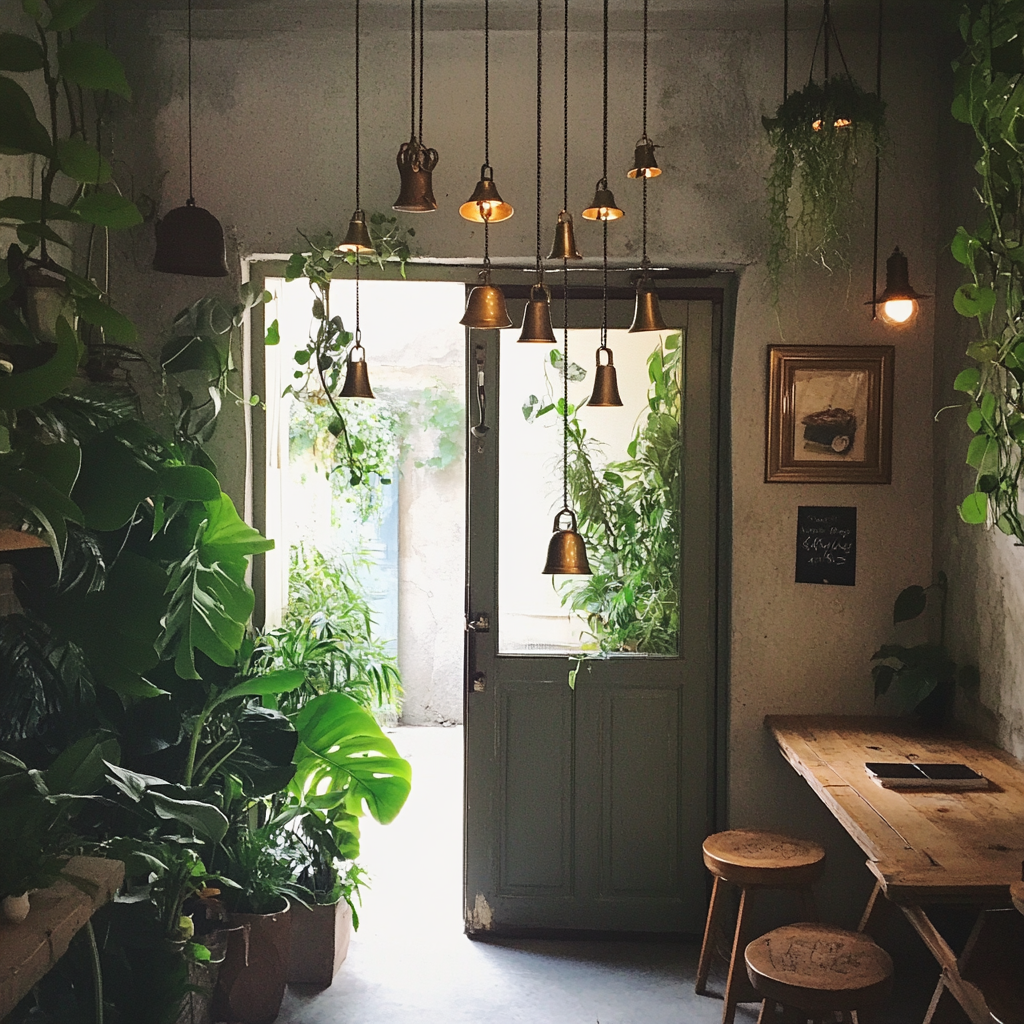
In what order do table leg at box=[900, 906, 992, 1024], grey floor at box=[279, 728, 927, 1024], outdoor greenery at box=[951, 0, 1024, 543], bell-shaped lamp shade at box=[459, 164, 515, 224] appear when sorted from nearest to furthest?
table leg at box=[900, 906, 992, 1024], outdoor greenery at box=[951, 0, 1024, 543], bell-shaped lamp shade at box=[459, 164, 515, 224], grey floor at box=[279, 728, 927, 1024]

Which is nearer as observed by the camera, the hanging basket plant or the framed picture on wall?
the hanging basket plant

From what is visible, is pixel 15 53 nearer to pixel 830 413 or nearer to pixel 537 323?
pixel 537 323

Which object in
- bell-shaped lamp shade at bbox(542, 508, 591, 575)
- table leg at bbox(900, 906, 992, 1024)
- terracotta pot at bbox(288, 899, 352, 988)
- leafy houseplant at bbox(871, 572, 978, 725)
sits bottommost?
terracotta pot at bbox(288, 899, 352, 988)

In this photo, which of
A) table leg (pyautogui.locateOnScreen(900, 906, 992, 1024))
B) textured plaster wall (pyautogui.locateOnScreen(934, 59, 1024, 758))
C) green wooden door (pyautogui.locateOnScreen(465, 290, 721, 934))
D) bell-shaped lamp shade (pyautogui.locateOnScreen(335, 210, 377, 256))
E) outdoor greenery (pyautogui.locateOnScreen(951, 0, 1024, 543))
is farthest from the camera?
green wooden door (pyautogui.locateOnScreen(465, 290, 721, 934))

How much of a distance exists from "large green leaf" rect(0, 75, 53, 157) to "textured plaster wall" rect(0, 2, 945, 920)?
7.70 ft

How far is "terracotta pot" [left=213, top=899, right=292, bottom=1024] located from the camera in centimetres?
297

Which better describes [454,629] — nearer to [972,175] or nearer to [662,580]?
[662,580]

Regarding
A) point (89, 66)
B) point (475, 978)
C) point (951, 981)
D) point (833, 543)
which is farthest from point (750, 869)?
point (89, 66)

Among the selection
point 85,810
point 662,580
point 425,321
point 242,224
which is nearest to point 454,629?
point 425,321

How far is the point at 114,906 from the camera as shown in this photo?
2398 millimetres

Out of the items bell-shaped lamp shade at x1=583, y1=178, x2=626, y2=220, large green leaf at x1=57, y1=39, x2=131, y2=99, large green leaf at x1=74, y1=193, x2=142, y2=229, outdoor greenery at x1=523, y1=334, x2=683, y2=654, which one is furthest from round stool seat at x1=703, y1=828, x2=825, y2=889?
large green leaf at x1=57, y1=39, x2=131, y2=99

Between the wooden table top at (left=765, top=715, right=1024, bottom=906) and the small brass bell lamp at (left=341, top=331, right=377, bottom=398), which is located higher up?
the small brass bell lamp at (left=341, top=331, right=377, bottom=398)

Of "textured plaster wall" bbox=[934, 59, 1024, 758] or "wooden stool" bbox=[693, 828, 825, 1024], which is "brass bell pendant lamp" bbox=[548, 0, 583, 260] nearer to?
"textured plaster wall" bbox=[934, 59, 1024, 758]

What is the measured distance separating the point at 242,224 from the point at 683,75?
1.57m
